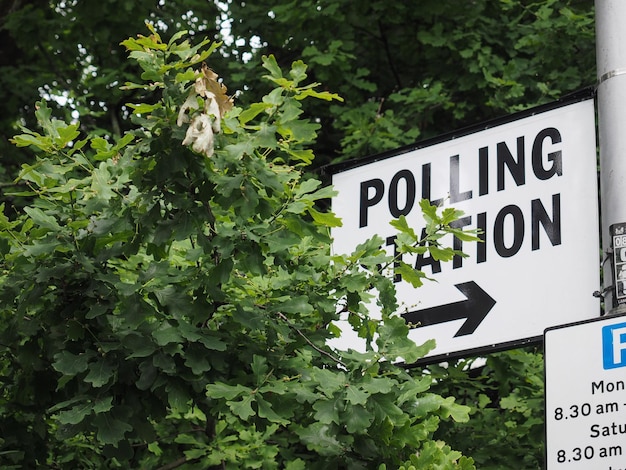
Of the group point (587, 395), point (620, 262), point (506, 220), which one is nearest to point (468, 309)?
point (506, 220)

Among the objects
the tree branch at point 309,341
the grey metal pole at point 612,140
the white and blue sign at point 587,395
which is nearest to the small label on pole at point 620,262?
the grey metal pole at point 612,140

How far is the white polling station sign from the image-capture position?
3350mm

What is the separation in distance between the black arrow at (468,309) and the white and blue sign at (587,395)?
559 millimetres

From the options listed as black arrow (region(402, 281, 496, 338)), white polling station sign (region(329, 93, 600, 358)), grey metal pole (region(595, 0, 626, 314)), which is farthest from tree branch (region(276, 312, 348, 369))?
grey metal pole (region(595, 0, 626, 314))

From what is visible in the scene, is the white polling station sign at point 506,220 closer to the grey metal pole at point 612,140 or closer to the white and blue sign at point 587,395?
the grey metal pole at point 612,140

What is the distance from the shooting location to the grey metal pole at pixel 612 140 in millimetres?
2984

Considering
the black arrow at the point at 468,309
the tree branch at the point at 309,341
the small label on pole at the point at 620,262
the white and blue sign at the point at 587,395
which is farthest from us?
the tree branch at the point at 309,341

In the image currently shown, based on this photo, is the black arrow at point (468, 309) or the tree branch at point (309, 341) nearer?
the black arrow at point (468, 309)

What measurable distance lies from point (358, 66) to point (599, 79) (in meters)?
6.14

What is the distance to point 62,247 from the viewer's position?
4355mm

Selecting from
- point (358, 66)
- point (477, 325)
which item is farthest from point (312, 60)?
point (477, 325)

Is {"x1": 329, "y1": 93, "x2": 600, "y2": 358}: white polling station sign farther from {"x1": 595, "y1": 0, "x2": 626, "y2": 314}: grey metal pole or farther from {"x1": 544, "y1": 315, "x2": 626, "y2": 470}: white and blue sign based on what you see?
{"x1": 544, "y1": 315, "x2": 626, "y2": 470}: white and blue sign

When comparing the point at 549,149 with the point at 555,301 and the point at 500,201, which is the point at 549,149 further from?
the point at 555,301

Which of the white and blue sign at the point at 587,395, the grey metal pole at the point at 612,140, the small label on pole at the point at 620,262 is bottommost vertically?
the white and blue sign at the point at 587,395
